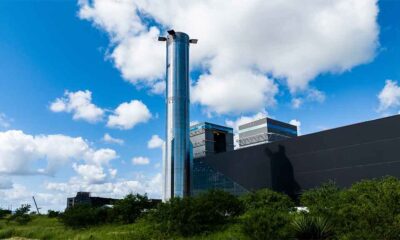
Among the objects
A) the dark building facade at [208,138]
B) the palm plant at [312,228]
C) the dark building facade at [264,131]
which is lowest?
the palm plant at [312,228]

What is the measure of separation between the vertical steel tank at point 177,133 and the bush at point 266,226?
3940 centimetres

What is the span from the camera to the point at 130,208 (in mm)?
34406

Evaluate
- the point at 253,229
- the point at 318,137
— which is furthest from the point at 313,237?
the point at 318,137

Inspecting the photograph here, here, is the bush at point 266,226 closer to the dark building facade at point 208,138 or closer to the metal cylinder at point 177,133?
the metal cylinder at point 177,133

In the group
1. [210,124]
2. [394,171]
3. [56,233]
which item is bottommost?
[56,233]

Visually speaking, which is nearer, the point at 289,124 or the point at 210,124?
the point at 210,124

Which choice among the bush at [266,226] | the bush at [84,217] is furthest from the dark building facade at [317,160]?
the bush at [266,226]

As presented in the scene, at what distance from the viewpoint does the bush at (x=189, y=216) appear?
2345cm

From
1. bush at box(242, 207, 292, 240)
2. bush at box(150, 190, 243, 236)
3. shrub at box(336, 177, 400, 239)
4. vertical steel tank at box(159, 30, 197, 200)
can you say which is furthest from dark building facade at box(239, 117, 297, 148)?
shrub at box(336, 177, 400, 239)

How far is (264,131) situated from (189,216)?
383 feet

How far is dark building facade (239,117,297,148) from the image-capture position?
13775 cm

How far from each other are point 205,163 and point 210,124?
4066 cm

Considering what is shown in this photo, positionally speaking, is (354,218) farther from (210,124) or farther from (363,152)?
(210,124)

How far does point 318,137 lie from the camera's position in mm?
56000
